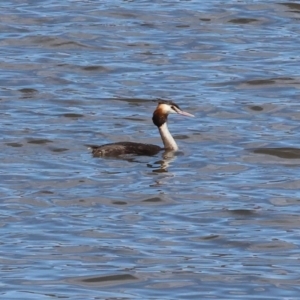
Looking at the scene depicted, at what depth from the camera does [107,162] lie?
1611 centimetres

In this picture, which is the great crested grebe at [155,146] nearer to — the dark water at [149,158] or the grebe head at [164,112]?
the grebe head at [164,112]

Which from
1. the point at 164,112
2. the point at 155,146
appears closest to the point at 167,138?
the point at 155,146

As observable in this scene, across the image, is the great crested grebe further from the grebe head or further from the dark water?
the dark water

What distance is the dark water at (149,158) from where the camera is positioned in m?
11.7

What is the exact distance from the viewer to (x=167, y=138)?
55.6 ft

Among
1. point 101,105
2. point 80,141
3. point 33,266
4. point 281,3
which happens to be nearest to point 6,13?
point 281,3

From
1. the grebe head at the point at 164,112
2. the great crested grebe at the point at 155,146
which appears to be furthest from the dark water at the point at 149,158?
the grebe head at the point at 164,112

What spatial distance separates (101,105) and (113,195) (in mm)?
4742

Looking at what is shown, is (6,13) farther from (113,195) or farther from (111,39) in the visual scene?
(113,195)

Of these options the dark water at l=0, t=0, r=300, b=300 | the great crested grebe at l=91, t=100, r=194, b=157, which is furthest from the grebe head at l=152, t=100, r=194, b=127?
the dark water at l=0, t=0, r=300, b=300

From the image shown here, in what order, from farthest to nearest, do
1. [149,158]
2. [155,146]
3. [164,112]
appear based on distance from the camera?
[164,112], [155,146], [149,158]

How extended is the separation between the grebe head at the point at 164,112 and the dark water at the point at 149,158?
15.4 inches

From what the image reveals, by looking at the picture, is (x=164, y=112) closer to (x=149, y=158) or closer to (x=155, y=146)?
(x=155, y=146)

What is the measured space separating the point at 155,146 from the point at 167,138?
18cm
